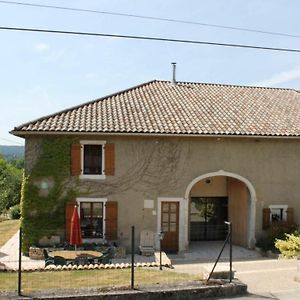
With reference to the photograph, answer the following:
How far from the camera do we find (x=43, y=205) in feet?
58.2

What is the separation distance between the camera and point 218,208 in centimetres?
2159

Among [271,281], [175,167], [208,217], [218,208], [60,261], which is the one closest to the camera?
[271,281]

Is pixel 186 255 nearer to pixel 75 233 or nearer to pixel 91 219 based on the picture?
pixel 91 219

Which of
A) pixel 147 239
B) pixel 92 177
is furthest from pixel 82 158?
pixel 147 239

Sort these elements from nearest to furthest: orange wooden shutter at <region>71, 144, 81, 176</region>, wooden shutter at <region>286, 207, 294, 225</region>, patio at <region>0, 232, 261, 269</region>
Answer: patio at <region>0, 232, 261, 269</region>
orange wooden shutter at <region>71, 144, 81, 176</region>
wooden shutter at <region>286, 207, 294, 225</region>

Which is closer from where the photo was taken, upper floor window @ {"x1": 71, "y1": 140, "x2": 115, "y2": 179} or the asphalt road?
the asphalt road

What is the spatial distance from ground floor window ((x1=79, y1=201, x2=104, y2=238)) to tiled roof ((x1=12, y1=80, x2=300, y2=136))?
10.3ft

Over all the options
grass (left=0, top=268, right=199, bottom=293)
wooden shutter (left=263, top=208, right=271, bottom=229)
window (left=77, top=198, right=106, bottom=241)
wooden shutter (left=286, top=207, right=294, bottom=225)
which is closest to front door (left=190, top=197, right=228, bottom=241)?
wooden shutter (left=263, top=208, right=271, bottom=229)

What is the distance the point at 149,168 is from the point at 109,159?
68.0 inches

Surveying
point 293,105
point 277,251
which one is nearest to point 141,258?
point 277,251

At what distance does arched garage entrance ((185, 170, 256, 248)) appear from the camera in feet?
65.3

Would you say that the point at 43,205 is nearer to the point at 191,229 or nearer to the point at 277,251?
the point at 191,229

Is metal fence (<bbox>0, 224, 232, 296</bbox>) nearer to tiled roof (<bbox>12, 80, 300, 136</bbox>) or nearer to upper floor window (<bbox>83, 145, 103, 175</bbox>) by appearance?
upper floor window (<bbox>83, 145, 103, 175</bbox>)

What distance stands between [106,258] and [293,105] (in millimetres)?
13919
